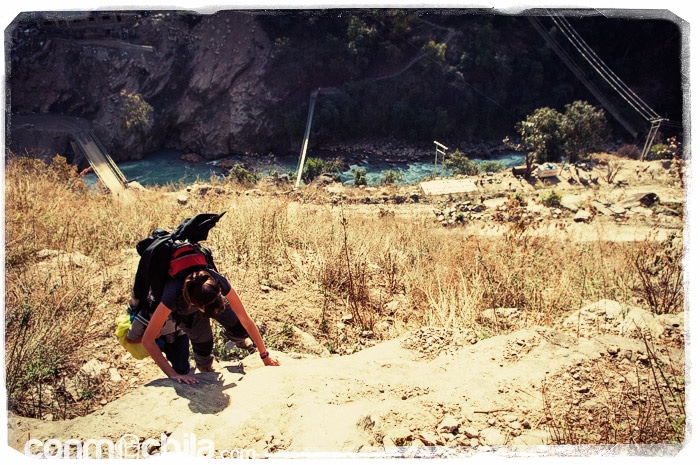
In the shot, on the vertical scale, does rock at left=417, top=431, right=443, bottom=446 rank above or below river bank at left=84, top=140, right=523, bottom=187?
below

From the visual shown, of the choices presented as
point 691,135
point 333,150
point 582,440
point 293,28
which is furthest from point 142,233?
point 293,28

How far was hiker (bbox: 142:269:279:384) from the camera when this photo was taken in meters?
2.55

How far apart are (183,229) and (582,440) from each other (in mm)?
2530

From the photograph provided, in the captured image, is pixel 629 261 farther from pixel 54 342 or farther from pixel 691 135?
pixel 54 342

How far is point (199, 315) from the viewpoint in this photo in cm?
295

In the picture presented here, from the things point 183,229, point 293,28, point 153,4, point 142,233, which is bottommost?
point 142,233

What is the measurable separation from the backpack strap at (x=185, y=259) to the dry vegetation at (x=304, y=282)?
43.8 inches

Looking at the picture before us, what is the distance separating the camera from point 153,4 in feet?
10.3

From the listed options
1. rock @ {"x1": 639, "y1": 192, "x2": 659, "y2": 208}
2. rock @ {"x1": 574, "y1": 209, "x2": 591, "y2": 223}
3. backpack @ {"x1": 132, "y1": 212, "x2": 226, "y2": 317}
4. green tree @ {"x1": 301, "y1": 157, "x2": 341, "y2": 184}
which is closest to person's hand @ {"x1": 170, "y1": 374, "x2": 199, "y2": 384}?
backpack @ {"x1": 132, "y1": 212, "x2": 226, "y2": 317}

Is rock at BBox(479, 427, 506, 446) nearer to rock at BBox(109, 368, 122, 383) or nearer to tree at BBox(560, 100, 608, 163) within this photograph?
rock at BBox(109, 368, 122, 383)

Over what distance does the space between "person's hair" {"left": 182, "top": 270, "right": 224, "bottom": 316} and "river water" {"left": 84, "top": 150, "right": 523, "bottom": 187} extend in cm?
1667

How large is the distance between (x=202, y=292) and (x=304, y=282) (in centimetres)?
216

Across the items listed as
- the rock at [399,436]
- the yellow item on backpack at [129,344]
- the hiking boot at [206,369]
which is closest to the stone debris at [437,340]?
the rock at [399,436]

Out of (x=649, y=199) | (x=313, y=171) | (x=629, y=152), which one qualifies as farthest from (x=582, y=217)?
(x=629, y=152)
